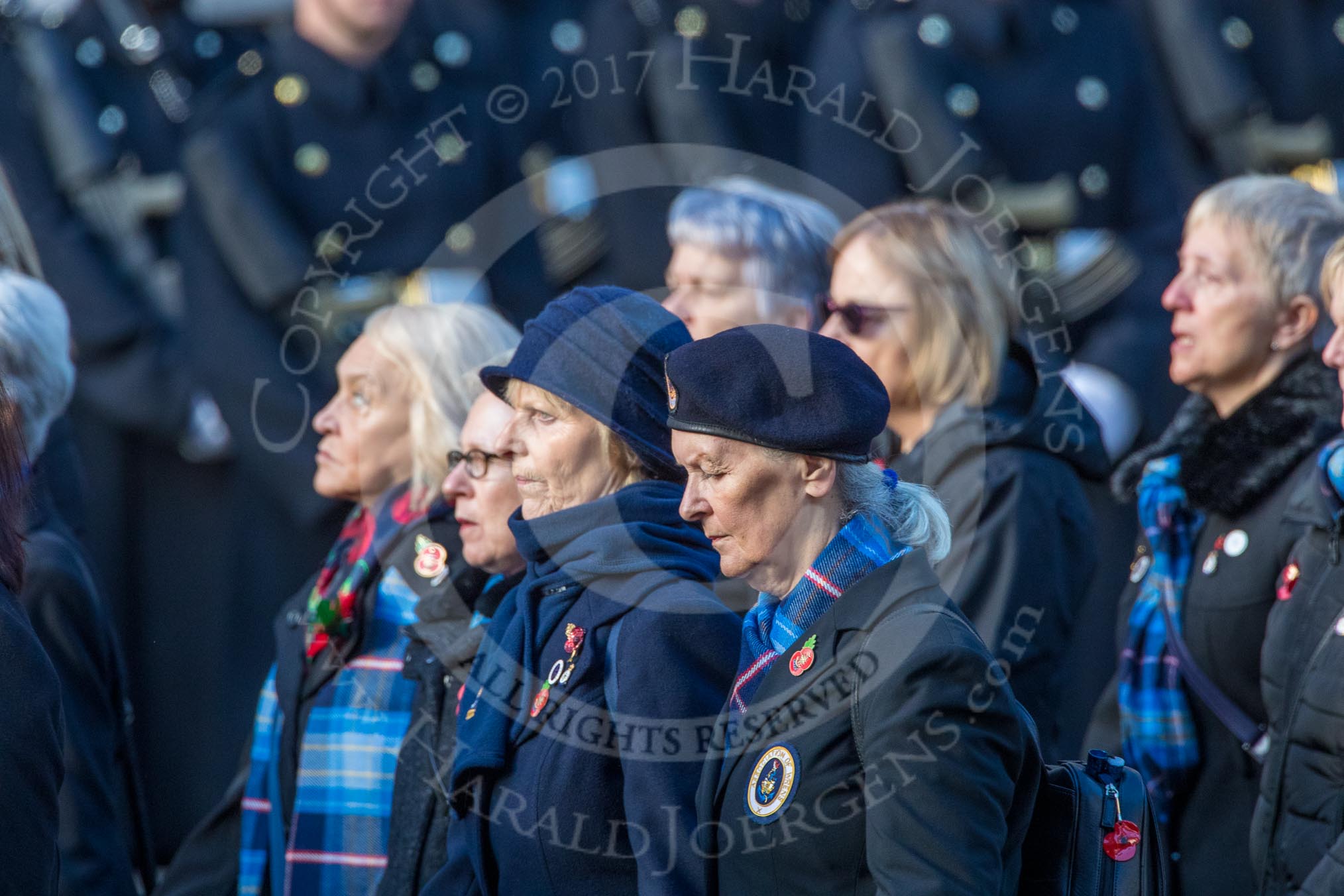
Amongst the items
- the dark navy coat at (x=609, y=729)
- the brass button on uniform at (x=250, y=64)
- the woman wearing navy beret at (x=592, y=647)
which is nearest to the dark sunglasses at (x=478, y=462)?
the woman wearing navy beret at (x=592, y=647)

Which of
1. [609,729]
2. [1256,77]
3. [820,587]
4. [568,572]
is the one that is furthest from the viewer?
[1256,77]

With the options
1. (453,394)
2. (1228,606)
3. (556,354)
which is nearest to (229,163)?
(453,394)

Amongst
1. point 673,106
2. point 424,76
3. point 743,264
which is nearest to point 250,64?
point 424,76

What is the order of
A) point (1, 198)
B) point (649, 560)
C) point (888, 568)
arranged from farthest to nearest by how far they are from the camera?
point (1, 198)
point (649, 560)
point (888, 568)

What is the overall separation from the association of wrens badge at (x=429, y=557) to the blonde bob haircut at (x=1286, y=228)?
5.53 ft

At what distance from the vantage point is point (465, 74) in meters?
5.52

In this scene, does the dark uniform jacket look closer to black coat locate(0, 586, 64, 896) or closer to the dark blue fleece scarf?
the dark blue fleece scarf

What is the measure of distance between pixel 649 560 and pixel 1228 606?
1.25m

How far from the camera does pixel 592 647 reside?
2.61m

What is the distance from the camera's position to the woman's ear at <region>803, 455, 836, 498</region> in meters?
2.40

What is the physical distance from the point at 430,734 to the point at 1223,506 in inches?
60.5

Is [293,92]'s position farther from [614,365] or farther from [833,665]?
[833,665]

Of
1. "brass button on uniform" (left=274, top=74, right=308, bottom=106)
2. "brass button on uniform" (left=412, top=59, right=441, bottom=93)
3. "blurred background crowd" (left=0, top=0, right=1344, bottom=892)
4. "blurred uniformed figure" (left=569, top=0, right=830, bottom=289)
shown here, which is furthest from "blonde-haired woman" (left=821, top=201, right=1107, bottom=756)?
"brass button on uniform" (left=274, top=74, right=308, bottom=106)

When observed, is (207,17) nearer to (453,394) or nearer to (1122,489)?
(453,394)
